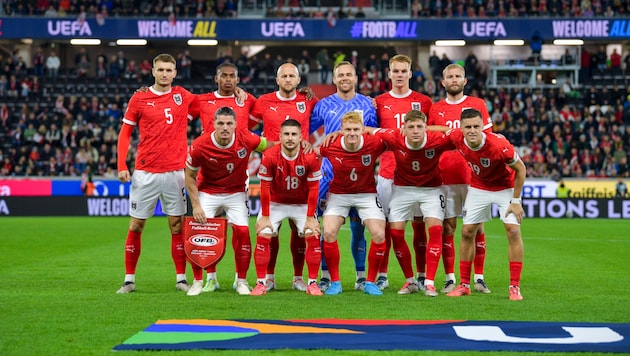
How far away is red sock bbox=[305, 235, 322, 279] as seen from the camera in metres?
9.30

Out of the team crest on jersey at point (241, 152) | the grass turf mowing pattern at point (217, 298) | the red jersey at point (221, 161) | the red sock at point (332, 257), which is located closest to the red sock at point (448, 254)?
the grass turf mowing pattern at point (217, 298)

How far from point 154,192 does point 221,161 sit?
81 centimetres

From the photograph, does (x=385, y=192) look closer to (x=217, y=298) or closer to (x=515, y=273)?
(x=515, y=273)

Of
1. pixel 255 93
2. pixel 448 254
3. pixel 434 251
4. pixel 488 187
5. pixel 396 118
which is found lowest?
pixel 448 254

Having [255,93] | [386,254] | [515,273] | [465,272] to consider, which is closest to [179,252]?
[386,254]

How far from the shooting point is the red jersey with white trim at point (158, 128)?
964 cm

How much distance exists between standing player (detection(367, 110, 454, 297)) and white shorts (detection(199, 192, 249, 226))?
Answer: 1.60 m

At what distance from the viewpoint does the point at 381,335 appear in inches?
254

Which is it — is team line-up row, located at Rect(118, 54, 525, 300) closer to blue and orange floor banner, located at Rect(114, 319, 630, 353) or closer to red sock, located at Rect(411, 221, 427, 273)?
red sock, located at Rect(411, 221, 427, 273)

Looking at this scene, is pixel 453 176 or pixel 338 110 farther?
pixel 338 110

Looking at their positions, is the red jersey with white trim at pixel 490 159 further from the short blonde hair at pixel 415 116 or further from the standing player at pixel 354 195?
the standing player at pixel 354 195

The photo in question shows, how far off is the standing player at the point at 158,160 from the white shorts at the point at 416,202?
230cm

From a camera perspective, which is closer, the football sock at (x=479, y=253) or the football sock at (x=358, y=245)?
the football sock at (x=479, y=253)

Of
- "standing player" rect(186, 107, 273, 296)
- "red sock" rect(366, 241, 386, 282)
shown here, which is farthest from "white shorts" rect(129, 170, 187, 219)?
"red sock" rect(366, 241, 386, 282)
